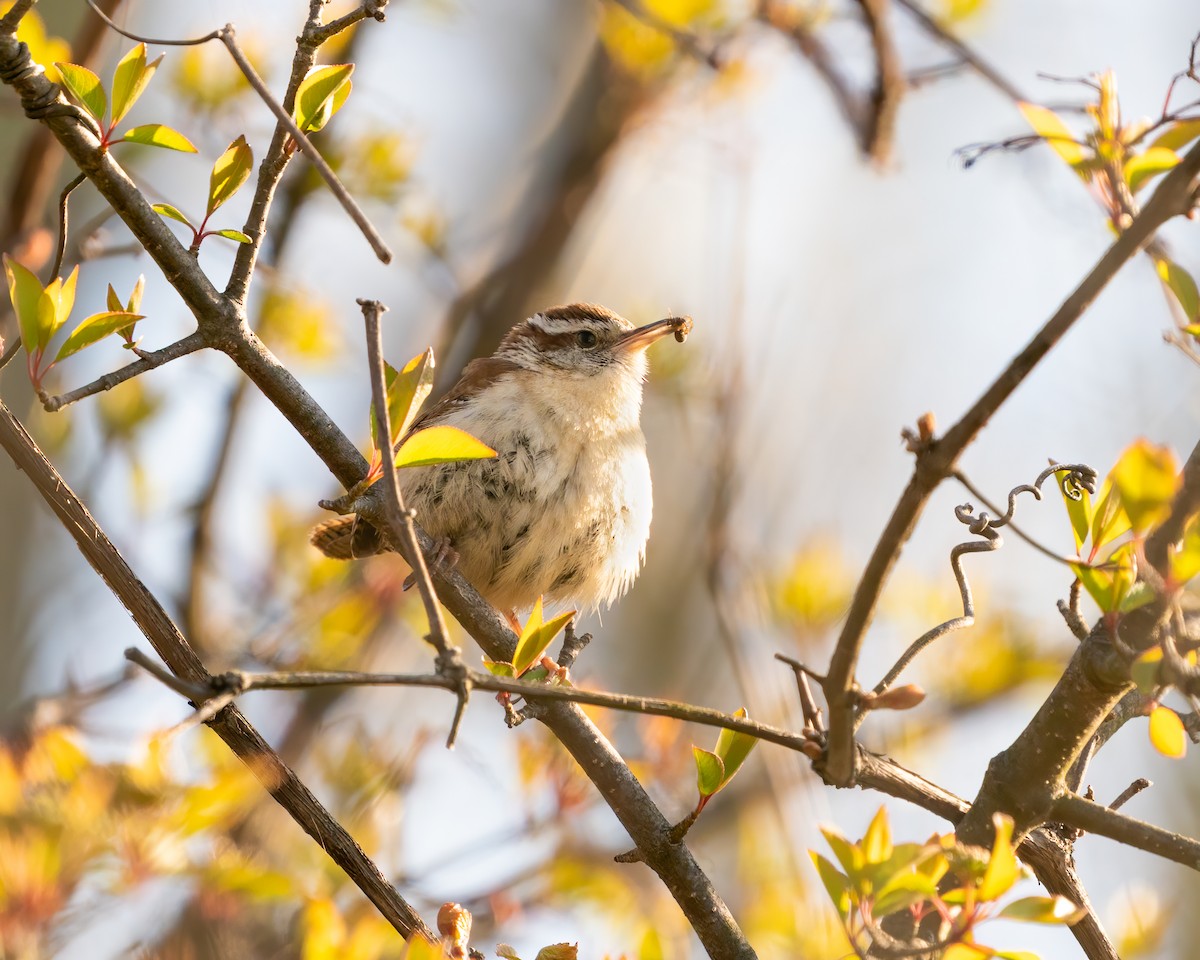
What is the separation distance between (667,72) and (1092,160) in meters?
4.04

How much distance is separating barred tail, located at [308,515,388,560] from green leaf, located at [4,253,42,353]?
1.79 m

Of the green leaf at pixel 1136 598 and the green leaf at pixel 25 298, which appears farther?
the green leaf at pixel 25 298

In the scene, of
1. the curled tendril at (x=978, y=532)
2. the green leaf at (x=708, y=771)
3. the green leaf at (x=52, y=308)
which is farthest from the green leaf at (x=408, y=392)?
the curled tendril at (x=978, y=532)

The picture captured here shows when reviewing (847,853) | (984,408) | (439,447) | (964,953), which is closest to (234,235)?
(439,447)

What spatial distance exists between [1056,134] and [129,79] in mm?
1463

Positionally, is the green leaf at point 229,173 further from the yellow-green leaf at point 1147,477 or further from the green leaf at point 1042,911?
the green leaf at point 1042,911

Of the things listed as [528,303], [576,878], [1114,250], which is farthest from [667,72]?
[1114,250]

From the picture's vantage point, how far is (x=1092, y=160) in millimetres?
1835

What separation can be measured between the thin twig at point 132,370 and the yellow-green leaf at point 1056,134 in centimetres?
138

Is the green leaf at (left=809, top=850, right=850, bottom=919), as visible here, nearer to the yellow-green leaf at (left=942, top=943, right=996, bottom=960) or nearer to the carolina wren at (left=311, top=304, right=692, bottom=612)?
the yellow-green leaf at (left=942, top=943, right=996, bottom=960)

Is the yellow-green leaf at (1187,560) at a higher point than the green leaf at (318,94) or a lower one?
lower

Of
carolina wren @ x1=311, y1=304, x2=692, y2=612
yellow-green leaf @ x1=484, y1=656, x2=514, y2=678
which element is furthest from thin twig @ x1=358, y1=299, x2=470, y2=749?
carolina wren @ x1=311, y1=304, x2=692, y2=612

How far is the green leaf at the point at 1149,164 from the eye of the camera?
1.76 metres

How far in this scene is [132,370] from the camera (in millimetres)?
1908
